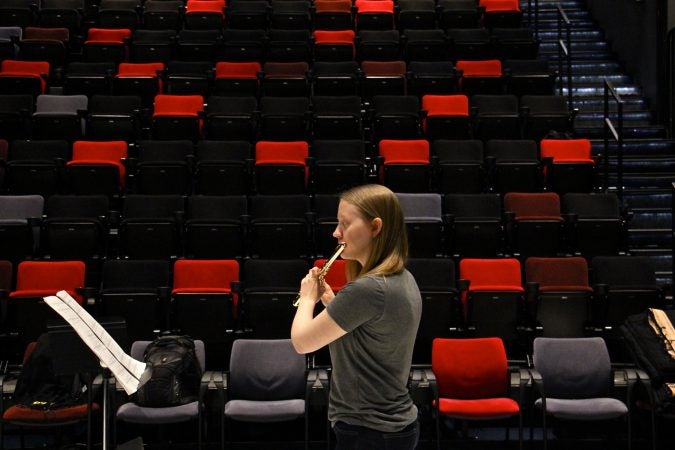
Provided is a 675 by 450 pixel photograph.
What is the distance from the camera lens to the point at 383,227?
71.1 inches

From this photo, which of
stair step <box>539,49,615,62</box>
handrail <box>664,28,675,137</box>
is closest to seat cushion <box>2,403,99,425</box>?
handrail <box>664,28,675,137</box>

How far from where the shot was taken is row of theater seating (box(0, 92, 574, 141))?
25.1 ft

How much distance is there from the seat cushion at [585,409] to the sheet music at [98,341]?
2.57 meters

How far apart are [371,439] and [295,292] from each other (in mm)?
3883

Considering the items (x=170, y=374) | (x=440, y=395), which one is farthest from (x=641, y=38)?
(x=170, y=374)

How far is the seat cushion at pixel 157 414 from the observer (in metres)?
4.89

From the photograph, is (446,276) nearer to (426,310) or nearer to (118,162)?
(426,310)

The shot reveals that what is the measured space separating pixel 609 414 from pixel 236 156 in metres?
3.60

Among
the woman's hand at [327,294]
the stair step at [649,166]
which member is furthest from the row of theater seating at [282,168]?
the woman's hand at [327,294]

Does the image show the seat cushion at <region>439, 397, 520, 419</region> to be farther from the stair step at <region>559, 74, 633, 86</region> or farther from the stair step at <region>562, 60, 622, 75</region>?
the stair step at <region>562, 60, 622, 75</region>

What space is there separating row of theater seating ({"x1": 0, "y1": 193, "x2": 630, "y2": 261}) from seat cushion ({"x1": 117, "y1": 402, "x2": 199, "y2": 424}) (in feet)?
5.03

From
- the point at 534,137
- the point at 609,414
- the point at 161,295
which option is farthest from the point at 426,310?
the point at 534,137

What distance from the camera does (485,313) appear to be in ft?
18.6

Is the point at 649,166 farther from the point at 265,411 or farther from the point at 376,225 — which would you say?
the point at 376,225
